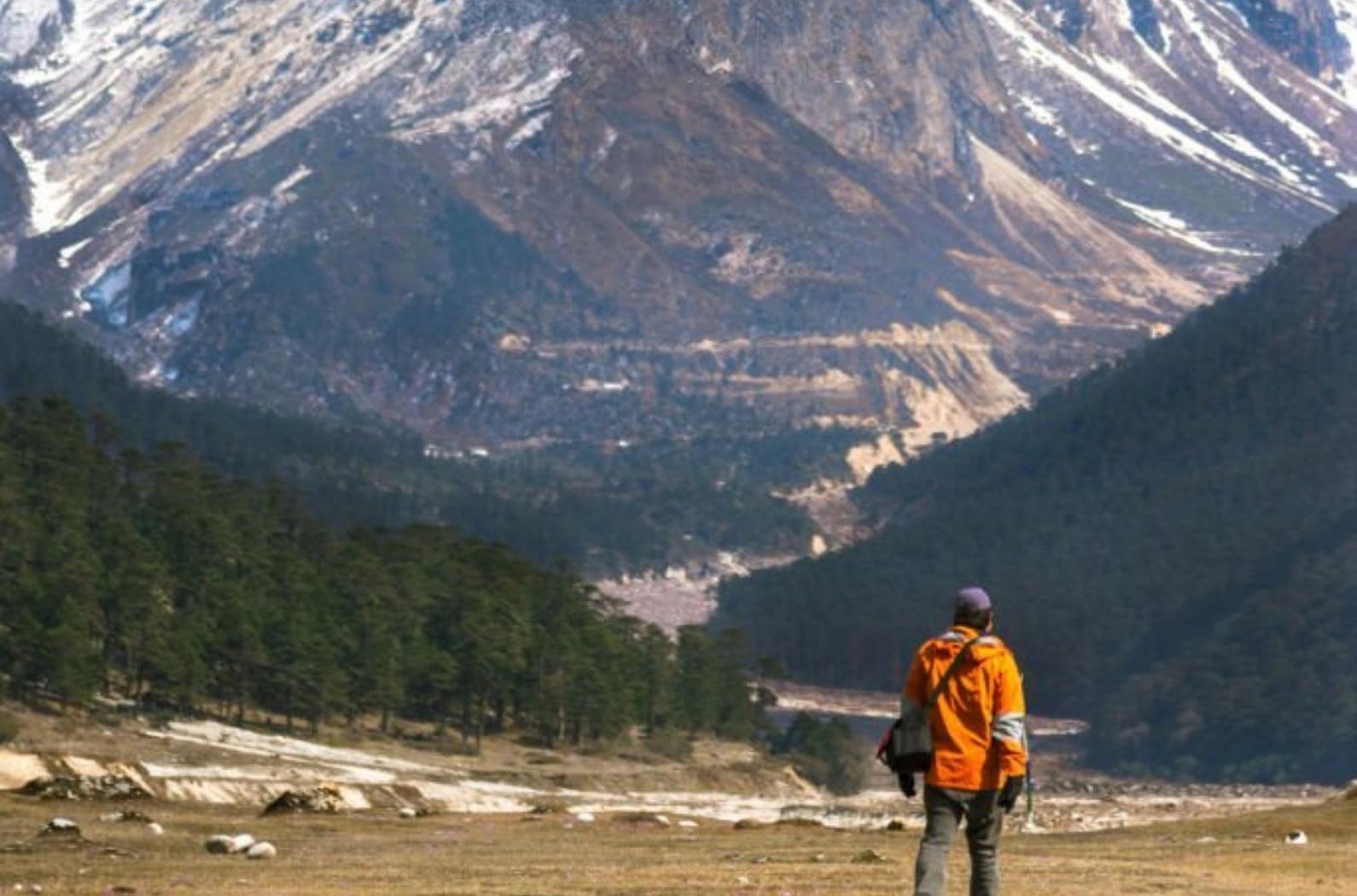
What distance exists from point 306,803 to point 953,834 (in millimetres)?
53852

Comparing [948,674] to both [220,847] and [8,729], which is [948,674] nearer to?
[220,847]

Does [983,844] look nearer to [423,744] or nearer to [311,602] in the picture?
[423,744]

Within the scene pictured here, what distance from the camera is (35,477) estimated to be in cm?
19988

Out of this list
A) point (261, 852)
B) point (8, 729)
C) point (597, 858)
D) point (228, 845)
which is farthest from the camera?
point (8, 729)

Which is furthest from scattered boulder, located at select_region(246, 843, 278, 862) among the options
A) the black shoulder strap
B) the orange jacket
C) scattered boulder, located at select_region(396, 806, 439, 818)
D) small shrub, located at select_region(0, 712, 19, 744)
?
small shrub, located at select_region(0, 712, 19, 744)

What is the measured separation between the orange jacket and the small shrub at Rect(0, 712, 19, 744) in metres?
81.4

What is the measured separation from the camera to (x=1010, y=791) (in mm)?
50125

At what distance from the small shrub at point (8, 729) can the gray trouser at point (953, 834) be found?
3191 inches

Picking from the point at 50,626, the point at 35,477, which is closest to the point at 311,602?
the point at 35,477

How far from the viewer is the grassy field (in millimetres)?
67812

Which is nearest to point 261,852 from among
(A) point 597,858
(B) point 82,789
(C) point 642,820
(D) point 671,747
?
(A) point 597,858

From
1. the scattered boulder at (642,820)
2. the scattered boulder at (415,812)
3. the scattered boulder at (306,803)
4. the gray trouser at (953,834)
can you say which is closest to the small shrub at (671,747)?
the scattered boulder at (415,812)

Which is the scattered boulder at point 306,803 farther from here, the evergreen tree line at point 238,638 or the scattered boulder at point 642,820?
the evergreen tree line at point 238,638

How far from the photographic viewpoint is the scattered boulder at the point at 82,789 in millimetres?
98062
